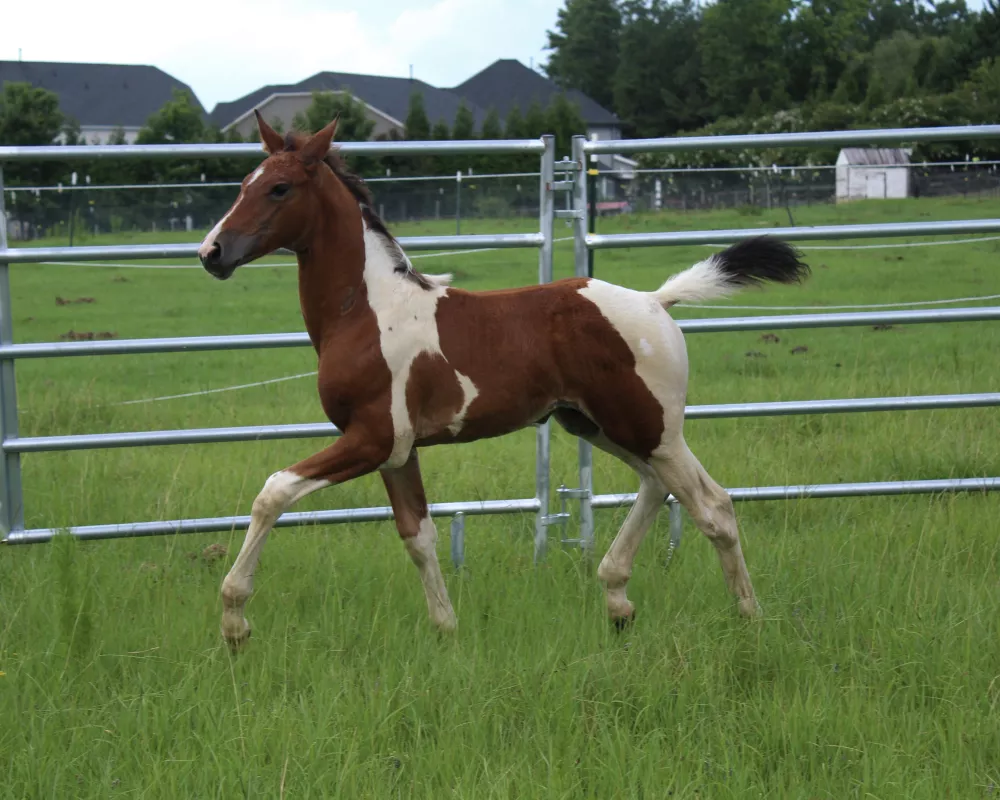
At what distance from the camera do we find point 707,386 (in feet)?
24.9

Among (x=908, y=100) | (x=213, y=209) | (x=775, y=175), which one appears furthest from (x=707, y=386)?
(x=908, y=100)

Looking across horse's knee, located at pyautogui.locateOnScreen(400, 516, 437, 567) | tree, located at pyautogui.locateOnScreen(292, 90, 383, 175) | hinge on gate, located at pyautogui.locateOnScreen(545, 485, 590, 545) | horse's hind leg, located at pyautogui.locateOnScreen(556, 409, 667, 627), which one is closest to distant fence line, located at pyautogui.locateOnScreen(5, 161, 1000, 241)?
tree, located at pyautogui.locateOnScreen(292, 90, 383, 175)

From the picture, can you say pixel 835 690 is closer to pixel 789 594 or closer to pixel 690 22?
pixel 789 594

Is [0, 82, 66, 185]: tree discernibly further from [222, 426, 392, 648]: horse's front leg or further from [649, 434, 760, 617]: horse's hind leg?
[649, 434, 760, 617]: horse's hind leg

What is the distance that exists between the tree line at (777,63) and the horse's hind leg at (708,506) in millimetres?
37062

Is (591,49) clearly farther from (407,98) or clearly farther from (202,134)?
(202,134)

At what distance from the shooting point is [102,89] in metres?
62.8

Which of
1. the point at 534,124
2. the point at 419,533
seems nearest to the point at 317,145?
the point at 419,533

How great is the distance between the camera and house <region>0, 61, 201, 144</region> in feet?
198

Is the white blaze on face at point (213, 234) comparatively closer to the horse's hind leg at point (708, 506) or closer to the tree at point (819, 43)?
the horse's hind leg at point (708, 506)

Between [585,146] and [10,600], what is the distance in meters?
2.77

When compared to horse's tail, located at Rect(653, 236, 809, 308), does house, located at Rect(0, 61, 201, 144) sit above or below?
above

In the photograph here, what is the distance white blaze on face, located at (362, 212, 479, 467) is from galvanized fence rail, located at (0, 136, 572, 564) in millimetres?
697

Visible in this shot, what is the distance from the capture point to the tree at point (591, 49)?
89.0 m
